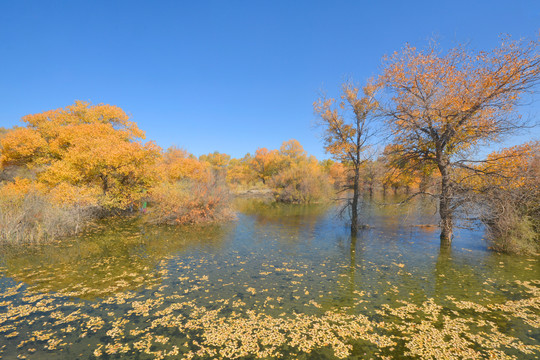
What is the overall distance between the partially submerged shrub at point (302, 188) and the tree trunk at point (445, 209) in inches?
778

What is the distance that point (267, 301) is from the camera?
22.8ft

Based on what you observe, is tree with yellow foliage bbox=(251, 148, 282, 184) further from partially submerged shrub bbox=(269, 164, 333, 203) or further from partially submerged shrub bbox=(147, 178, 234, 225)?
partially submerged shrub bbox=(147, 178, 234, 225)

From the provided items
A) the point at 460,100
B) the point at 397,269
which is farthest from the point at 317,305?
the point at 460,100

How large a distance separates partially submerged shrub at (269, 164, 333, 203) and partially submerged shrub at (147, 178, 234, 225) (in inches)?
614

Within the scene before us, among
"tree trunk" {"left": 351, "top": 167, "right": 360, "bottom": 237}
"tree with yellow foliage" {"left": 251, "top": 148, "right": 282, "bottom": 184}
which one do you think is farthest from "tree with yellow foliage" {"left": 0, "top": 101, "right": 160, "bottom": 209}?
"tree with yellow foliage" {"left": 251, "top": 148, "right": 282, "bottom": 184}

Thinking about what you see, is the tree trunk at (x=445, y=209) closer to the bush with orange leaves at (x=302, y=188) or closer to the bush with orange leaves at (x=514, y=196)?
the bush with orange leaves at (x=514, y=196)

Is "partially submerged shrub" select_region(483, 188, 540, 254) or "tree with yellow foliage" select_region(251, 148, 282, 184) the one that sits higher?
"tree with yellow foliage" select_region(251, 148, 282, 184)

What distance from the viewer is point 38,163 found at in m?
20.2

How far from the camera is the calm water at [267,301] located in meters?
4.96

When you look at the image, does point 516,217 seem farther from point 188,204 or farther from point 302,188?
point 302,188

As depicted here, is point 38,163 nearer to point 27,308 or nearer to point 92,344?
point 27,308

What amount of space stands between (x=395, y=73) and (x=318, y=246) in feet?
32.1

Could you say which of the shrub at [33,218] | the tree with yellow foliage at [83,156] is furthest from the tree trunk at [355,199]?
the shrub at [33,218]

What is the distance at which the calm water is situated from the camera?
4961 millimetres
